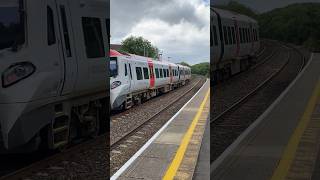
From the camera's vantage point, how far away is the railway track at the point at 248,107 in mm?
9969

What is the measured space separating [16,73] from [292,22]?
155 inches

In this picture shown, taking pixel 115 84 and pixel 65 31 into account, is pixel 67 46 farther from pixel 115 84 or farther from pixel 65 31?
pixel 115 84

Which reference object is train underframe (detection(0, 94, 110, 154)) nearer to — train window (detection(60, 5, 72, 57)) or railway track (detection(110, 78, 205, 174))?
railway track (detection(110, 78, 205, 174))

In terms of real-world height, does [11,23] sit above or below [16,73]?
above

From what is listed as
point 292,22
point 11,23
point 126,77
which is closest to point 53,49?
point 11,23

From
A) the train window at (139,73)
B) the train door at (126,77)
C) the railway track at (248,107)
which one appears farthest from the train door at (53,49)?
the train window at (139,73)

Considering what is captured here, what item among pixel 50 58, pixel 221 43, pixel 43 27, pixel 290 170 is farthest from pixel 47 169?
pixel 221 43

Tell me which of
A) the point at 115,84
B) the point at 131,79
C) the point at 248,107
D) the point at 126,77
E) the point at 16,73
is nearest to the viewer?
the point at 16,73

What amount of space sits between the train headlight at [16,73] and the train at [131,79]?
22.1ft

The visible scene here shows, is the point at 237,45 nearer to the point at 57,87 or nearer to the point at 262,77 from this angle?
the point at 262,77

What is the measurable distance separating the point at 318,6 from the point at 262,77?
569 inches

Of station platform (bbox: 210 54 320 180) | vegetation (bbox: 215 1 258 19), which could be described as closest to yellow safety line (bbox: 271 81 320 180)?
station platform (bbox: 210 54 320 180)

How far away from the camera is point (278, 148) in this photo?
309 inches

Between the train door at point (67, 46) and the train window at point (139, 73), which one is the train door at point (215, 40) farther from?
the train door at point (67, 46)
